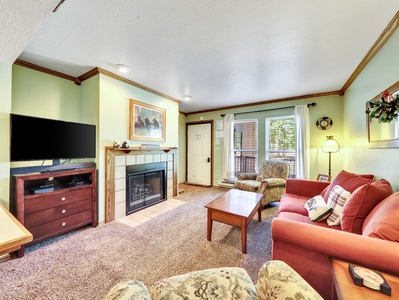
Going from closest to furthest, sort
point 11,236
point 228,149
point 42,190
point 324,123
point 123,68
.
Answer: point 11,236 < point 42,190 < point 123,68 < point 324,123 < point 228,149

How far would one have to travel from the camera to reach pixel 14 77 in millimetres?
2311

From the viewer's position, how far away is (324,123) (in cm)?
365

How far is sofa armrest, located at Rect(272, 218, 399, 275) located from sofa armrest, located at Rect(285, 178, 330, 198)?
168 cm

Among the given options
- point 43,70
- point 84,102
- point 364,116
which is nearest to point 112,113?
point 84,102

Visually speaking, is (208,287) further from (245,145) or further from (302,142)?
(245,145)

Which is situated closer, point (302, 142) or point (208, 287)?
point (208, 287)

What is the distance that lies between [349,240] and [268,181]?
7.23 ft

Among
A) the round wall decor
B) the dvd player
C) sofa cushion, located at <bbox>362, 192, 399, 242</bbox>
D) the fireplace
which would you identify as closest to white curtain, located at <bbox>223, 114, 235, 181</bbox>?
the fireplace

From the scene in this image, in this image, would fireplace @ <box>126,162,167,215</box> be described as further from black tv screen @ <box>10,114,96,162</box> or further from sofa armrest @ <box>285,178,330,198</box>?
sofa armrest @ <box>285,178,330,198</box>

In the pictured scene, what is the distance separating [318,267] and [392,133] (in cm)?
152

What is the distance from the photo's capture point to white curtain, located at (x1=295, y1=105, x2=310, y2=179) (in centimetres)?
370

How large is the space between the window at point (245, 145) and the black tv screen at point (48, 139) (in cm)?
355

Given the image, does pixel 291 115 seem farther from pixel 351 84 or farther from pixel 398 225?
pixel 398 225

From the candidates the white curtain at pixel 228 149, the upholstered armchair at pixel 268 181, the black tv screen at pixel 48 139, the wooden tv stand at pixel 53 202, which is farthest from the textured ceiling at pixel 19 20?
the white curtain at pixel 228 149
